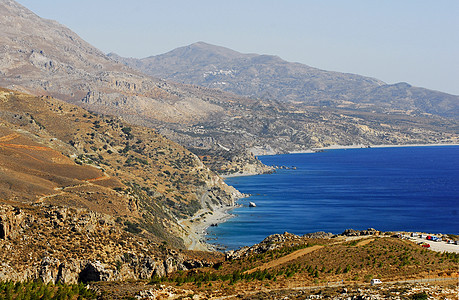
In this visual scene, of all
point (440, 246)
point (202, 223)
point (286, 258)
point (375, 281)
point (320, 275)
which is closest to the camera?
point (375, 281)

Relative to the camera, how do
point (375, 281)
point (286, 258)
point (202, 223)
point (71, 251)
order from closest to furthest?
point (375, 281) < point (286, 258) < point (71, 251) < point (202, 223)

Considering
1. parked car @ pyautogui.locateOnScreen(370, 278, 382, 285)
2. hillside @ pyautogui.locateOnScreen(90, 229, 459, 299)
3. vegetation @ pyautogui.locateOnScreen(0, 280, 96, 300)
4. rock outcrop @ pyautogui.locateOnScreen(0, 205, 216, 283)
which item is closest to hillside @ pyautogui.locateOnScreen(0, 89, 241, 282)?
rock outcrop @ pyautogui.locateOnScreen(0, 205, 216, 283)

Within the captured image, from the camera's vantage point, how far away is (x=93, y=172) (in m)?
111

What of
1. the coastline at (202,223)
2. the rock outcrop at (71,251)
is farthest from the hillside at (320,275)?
the coastline at (202,223)

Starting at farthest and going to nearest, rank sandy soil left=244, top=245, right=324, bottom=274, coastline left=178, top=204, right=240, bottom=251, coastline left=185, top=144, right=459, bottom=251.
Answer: coastline left=185, top=144, right=459, bottom=251 < coastline left=178, top=204, right=240, bottom=251 < sandy soil left=244, top=245, right=324, bottom=274

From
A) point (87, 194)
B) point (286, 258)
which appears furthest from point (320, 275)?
point (87, 194)

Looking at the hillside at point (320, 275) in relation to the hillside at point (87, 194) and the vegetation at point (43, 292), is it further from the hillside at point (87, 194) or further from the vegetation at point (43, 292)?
the hillside at point (87, 194)

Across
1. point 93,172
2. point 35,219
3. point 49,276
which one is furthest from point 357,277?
point 93,172

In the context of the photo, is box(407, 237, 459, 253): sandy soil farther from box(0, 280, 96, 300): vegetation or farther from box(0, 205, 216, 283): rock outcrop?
box(0, 280, 96, 300): vegetation

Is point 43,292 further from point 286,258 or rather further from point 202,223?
point 202,223

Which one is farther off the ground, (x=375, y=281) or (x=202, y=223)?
(x=375, y=281)

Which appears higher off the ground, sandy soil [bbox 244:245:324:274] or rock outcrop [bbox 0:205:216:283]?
sandy soil [bbox 244:245:324:274]

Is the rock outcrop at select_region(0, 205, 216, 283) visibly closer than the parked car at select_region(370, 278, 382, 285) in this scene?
No

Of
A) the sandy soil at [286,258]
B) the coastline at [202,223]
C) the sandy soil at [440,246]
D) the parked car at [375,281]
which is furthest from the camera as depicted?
the coastline at [202,223]
